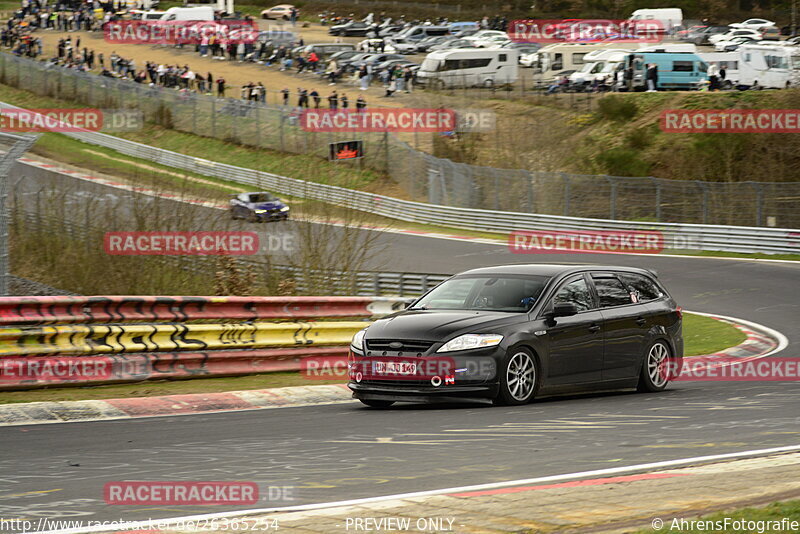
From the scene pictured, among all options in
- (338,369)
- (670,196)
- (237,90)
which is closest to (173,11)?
(237,90)

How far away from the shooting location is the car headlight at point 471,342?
35.2ft

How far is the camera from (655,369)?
12859 mm

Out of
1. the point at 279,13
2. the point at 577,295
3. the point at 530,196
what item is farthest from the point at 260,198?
the point at 279,13

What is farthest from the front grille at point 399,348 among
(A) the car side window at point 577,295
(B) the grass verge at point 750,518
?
(B) the grass verge at point 750,518

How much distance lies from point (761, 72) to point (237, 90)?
1177 inches

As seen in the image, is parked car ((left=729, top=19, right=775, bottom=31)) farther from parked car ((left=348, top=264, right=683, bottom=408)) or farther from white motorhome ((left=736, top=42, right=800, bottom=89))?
parked car ((left=348, top=264, right=683, bottom=408))

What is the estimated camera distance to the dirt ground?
208 feet

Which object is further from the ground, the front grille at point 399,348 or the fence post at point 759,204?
the front grille at point 399,348

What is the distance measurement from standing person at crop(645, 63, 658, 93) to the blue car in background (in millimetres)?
26216

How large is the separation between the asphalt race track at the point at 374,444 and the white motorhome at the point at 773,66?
47848mm

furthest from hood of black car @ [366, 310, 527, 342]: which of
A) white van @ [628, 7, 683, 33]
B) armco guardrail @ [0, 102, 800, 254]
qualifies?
white van @ [628, 7, 683, 33]

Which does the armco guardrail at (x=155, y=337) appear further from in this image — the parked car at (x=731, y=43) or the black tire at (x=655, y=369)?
the parked car at (x=731, y=43)

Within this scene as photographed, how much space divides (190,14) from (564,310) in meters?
80.6

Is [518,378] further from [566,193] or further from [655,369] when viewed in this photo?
[566,193]
